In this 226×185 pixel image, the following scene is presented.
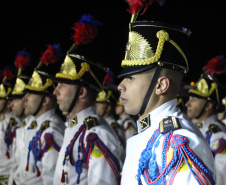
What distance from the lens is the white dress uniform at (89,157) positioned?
3468 millimetres

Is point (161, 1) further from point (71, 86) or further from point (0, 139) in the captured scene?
point (0, 139)

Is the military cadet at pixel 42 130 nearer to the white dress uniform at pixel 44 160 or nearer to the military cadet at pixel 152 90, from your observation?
the white dress uniform at pixel 44 160

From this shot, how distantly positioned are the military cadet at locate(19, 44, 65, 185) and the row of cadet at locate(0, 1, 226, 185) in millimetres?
14

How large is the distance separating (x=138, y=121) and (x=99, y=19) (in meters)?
9.13

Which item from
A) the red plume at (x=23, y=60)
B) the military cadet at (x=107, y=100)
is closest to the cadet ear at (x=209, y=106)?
the military cadet at (x=107, y=100)

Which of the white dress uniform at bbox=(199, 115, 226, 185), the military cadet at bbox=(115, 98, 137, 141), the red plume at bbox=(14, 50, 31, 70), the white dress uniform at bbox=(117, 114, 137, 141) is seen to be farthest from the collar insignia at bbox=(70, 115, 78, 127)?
the white dress uniform at bbox=(117, 114, 137, 141)

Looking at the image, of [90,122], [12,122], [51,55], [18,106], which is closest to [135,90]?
[90,122]

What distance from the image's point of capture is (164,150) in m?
2.06

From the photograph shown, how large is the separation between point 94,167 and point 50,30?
9.94 m

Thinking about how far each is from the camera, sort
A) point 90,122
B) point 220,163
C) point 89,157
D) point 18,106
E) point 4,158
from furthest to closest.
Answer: point 18,106, point 4,158, point 220,163, point 90,122, point 89,157

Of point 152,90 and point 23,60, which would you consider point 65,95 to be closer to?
point 152,90

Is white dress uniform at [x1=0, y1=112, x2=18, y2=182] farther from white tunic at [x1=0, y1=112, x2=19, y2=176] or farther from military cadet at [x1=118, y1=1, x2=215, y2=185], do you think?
military cadet at [x1=118, y1=1, x2=215, y2=185]

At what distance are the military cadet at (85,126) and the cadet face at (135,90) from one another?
1.18 meters

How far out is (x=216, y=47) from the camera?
38.4 ft
